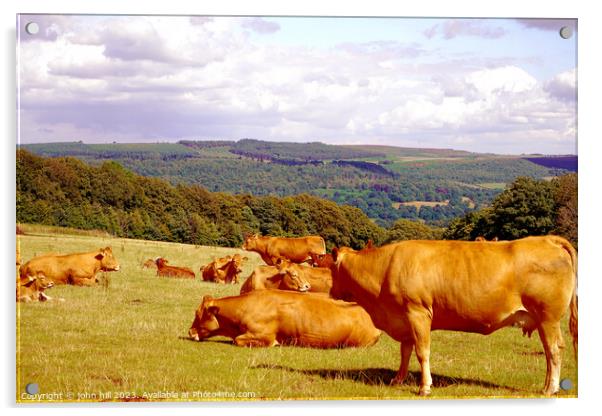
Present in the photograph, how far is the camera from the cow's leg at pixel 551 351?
923 cm

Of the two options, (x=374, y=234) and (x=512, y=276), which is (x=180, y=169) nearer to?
(x=374, y=234)

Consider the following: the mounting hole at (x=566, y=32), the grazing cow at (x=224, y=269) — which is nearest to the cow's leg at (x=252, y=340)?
the grazing cow at (x=224, y=269)

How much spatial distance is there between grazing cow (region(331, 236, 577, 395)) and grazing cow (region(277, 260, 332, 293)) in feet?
7.82

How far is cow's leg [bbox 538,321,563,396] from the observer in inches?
363

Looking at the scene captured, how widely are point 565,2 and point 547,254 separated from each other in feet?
9.64

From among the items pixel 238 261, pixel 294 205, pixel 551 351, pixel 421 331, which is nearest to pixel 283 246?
pixel 238 261

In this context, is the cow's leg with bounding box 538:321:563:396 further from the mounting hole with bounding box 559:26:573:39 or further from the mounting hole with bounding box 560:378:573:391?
the mounting hole with bounding box 559:26:573:39

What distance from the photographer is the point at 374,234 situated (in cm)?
1089

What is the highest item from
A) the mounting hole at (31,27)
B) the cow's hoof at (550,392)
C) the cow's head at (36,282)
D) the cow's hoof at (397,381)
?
the mounting hole at (31,27)

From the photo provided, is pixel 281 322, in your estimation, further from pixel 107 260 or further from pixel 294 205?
pixel 107 260

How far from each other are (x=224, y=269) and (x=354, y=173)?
6.90 feet

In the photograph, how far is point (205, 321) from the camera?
10.8 meters

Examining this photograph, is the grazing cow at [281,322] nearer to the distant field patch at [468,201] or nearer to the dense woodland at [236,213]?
the dense woodland at [236,213]

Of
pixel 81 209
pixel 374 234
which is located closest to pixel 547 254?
pixel 374 234
